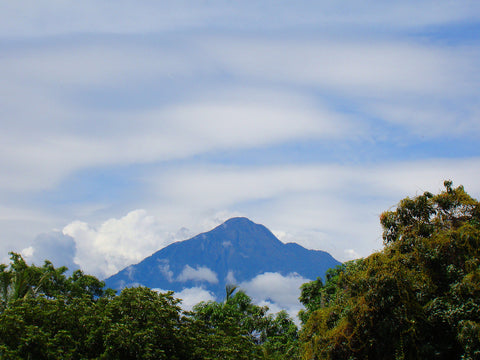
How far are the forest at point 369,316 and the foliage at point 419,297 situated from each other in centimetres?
3

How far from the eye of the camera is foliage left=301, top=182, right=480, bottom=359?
13.4 meters

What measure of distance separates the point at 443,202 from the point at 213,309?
21032 millimetres

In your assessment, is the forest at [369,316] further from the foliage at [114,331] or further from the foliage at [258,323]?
the foliage at [258,323]

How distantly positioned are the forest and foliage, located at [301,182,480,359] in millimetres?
32

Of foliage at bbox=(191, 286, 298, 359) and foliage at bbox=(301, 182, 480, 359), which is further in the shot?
foliage at bbox=(191, 286, 298, 359)

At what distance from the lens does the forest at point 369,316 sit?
44.7ft

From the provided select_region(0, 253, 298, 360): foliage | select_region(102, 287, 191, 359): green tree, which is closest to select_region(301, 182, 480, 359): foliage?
select_region(0, 253, 298, 360): foliage

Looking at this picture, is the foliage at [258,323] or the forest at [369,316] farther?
the foliage at [258,323]

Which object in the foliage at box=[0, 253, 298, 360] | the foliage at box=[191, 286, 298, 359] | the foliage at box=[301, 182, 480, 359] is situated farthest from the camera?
the foliage at box=[191, 286, 298, 359]

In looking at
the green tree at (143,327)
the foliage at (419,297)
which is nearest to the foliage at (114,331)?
the green tree at (143,327)

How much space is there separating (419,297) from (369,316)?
1.86 m

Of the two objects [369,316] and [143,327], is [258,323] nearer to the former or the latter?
[143,327]

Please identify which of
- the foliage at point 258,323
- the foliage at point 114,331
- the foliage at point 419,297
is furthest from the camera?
the foliage at point 258,323

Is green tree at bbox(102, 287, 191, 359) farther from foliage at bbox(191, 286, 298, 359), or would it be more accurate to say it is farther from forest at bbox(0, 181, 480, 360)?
foliage at bbox(191, 286, 298, 359)
